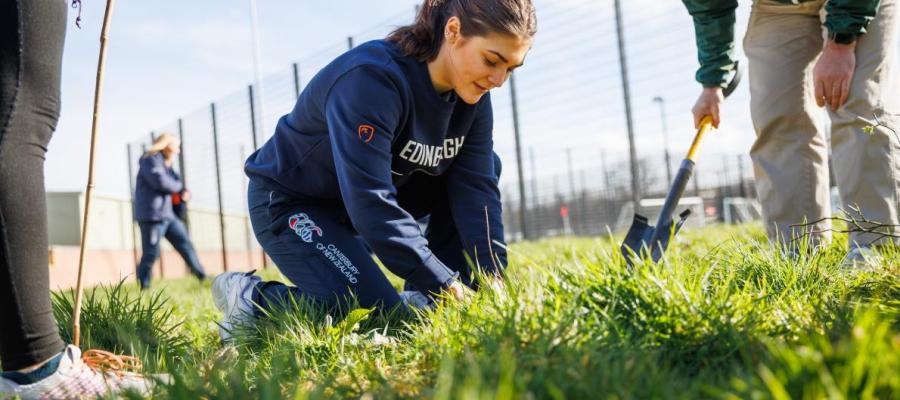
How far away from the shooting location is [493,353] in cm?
143

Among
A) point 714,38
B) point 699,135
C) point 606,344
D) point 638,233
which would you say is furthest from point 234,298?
point 714,38

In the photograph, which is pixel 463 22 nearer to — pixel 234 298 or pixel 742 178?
pixel 234 298

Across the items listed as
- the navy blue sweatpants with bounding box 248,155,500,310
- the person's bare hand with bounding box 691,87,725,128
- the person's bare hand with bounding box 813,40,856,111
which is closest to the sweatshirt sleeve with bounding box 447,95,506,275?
the navy blue sweatpants with bounding box 248,155,500,310

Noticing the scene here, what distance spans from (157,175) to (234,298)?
A: 485cm

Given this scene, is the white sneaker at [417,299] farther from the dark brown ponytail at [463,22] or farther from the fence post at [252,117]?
the fence post at [252,117]

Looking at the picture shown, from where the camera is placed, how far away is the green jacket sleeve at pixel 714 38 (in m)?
3.02

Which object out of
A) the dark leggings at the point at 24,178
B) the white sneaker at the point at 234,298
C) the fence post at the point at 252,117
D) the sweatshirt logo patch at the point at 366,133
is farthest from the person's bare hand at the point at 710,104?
the fence post at the point at 252,117

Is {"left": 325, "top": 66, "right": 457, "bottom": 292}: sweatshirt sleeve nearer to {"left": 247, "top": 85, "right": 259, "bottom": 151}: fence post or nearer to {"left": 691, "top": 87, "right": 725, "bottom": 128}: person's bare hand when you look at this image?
{"left": 691, "top": 87, "right": 725, "bottom": 128}: person's bare hand

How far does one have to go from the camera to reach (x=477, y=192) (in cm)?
286

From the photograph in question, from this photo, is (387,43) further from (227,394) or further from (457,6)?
(227,394)

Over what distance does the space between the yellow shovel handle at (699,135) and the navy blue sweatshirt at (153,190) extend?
5.52 m

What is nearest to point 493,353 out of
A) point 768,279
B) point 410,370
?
point 410,370

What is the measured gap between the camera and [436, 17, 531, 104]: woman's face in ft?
7.47

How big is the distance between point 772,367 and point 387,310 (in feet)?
4.77
